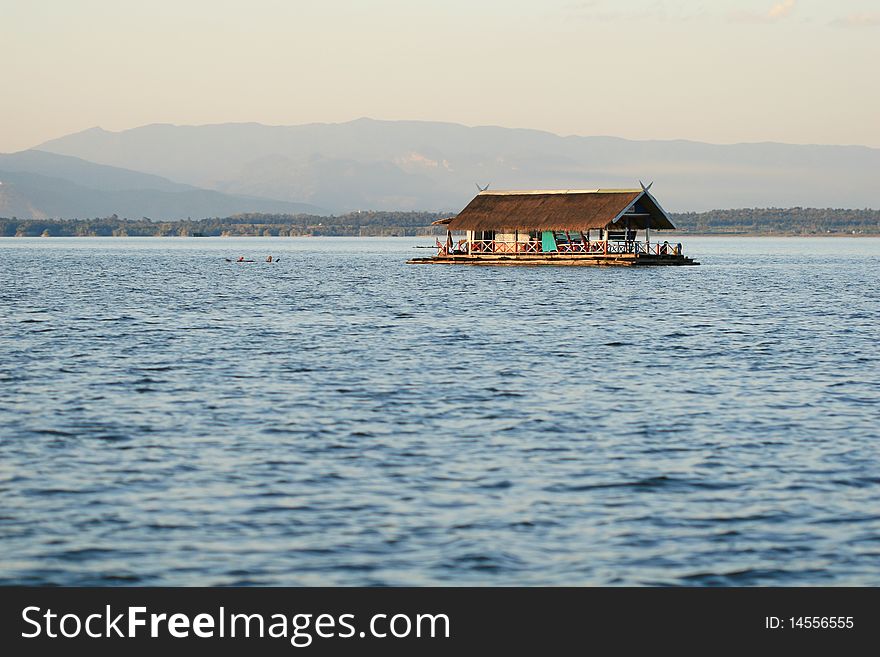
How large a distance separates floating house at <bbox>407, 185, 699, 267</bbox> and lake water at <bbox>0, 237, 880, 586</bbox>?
4589 centimetres

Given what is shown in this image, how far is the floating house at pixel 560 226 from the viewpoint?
283 feet

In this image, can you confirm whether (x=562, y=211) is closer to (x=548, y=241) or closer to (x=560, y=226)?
(x=560, y=226)

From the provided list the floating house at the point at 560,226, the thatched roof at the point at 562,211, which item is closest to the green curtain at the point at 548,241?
the floating house at the point at 560,226

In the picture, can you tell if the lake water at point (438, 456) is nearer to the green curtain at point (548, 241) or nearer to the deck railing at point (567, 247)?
the deck railing at point (567, 247)

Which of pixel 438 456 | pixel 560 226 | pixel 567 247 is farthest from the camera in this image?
pixel 567 247

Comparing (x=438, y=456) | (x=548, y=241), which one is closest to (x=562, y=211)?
(x=548, y=241)

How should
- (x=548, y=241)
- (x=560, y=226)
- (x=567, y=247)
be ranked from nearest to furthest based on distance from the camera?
(x=560, y=226)
(x=548, y=241)
(x=567, y=247)

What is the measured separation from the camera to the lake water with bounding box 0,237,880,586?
1364 cm

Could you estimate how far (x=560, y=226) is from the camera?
86188mm

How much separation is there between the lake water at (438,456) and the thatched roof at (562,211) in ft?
149

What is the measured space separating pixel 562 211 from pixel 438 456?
228ft
